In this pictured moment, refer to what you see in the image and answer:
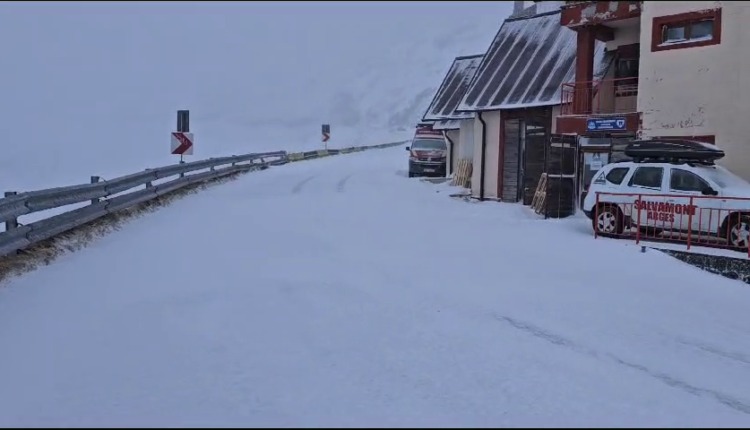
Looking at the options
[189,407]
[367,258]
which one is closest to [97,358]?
[189,407]

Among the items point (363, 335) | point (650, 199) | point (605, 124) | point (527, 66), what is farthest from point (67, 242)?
point (527, 66)

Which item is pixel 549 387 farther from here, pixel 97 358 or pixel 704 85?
pixel 704 85

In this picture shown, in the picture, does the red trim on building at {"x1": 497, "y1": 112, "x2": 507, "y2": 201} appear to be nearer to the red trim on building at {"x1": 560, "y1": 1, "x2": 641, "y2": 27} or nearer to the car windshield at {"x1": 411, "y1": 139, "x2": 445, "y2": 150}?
the red trim on building at {"x1": 560, "y1": 1, "x2": 641, "y2": 27}

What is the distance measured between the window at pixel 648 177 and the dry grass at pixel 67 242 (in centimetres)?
1037

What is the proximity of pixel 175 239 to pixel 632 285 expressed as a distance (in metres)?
7.14

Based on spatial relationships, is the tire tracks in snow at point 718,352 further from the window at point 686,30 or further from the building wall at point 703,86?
the window at point 686,30

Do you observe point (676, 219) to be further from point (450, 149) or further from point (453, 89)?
point (453, 89)

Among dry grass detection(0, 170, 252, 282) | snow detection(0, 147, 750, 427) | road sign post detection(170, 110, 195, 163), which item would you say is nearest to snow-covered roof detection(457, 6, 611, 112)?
road sign post detection(170, 110, 195, 163)

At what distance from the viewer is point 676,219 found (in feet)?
41.8

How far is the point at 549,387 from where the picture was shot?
5262 millimetres

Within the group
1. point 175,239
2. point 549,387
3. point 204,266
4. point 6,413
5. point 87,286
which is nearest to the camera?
point 6,413

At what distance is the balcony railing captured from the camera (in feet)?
58.9

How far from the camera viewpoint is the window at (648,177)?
44.8 feet

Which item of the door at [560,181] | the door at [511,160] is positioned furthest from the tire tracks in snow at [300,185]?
the door at [560,181]
